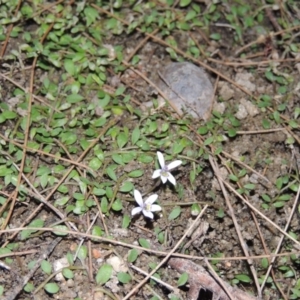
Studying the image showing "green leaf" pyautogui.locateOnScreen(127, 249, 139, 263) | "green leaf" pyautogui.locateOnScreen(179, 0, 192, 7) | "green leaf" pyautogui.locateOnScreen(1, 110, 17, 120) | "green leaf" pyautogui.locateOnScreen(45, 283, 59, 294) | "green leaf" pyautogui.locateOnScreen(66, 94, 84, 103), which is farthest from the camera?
"green leaf" pyautogui.locateOnScreen(179, 0, 192, 7)

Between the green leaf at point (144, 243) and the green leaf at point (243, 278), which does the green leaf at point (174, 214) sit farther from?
the green leaf at point (243, 278)

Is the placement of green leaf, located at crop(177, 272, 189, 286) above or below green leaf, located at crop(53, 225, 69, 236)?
below

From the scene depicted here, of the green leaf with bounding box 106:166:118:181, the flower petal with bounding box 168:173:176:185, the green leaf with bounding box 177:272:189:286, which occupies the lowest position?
the green leaf with bounding box 177:272:189:286

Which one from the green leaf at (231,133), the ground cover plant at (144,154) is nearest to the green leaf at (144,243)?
the ground cover plant at (144,154)

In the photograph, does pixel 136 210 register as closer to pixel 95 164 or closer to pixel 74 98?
pixel 95 164

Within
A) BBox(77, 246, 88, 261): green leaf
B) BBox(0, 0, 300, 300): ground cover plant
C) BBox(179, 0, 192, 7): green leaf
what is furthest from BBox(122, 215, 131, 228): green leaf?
BBox(179, 0, 192, 7): green leaf

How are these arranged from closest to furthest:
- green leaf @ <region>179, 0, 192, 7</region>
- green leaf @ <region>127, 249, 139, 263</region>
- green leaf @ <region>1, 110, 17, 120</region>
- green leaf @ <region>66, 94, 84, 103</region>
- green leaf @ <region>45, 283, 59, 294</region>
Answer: green leaf @ <region>45, 283, 59, 294</region>
green leaf @ <region>127, 249, 139, 263</region>
green leaf @ <region>1, 110, 17, 120</region>
green leaf @ <region>66, 94, 84, 103</region>
green leaf @ <region>179, 0, 192, 7</region>

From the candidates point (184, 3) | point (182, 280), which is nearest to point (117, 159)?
point (182, 280)

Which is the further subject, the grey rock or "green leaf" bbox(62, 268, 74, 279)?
the grey rock

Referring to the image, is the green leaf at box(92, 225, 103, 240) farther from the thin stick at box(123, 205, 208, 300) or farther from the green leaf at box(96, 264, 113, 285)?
the thin stick at box(123, 205, 208, 300)
